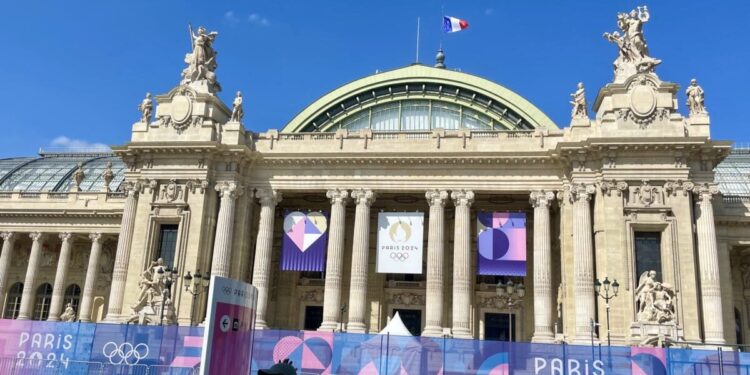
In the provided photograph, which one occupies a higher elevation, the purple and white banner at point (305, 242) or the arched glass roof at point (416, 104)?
the arched glass roof at point (416, 104)

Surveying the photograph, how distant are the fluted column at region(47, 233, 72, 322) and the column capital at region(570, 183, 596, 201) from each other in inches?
1470

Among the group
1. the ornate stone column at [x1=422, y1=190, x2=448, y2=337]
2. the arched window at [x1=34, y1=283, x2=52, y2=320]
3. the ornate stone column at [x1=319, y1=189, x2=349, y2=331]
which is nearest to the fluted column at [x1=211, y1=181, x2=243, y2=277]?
the ornate stone column at [x1=319, y1=189, x2=349, y2=331]

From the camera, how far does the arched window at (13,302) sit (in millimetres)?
51969

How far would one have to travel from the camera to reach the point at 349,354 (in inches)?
912

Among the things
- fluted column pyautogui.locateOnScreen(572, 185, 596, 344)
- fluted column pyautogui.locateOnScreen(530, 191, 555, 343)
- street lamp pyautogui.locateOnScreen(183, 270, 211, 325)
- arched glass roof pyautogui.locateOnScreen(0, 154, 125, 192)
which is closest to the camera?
fluted column pyautogui.locateOnScreen(572, 185, 596, 344)

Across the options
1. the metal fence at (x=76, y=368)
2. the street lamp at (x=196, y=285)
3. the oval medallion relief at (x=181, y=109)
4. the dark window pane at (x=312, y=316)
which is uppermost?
the oval medallion relief at (x=181, y=109)

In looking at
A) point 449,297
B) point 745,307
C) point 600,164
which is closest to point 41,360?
point 449,297

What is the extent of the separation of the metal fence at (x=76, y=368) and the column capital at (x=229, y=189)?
17231mm

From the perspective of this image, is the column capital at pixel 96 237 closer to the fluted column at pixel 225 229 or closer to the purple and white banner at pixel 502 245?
the fluted column at pixel 225 229

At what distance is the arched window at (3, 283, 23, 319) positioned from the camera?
2046 inches

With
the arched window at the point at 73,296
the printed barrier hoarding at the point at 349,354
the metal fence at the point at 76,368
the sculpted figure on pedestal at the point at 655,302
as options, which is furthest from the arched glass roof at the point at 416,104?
the metal fence at the point at 76,368

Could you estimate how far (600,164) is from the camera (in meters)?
36.1

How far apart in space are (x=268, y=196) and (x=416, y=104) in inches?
715

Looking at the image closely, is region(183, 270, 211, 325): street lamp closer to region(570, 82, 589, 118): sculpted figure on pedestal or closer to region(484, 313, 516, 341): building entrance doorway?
region(484, 313, 516, 341): building entrance doorway
